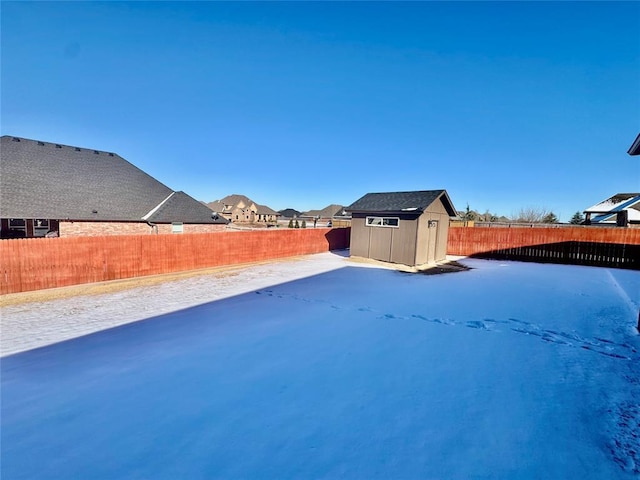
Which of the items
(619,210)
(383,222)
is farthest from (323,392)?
(619,210)

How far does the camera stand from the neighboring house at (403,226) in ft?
44.3

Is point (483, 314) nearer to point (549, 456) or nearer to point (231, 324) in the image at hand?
point (549, 456)

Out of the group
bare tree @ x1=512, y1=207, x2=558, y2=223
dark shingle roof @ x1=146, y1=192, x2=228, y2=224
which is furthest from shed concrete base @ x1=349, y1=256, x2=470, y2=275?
bare tree @ x1=512, y1=207, x2=558, y2=223

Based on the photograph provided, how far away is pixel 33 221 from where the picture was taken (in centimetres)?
1606

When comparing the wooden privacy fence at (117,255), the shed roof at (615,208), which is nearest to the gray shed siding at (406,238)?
the wooden privacy fence at (117,255)

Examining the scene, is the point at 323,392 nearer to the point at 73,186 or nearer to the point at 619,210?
the point at 73,186

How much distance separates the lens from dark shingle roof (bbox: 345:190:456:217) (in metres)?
13.8

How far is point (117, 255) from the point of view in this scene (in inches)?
412

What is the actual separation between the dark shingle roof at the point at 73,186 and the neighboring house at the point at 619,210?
3227cm

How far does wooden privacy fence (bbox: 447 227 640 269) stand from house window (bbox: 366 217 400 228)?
234 inches

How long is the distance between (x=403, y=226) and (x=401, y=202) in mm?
1523

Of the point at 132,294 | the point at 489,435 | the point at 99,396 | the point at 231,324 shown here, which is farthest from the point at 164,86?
the point at 489,435

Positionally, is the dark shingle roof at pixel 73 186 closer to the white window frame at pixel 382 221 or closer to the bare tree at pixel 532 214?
the white window frame at pixel 382 221

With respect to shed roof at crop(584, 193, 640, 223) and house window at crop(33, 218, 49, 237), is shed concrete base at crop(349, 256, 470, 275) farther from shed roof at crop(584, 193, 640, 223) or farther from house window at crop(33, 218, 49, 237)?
shed roof at crop(584, 193, 640, 223)
